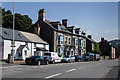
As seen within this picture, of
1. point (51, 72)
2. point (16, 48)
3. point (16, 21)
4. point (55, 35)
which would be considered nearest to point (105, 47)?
point (55, 35)

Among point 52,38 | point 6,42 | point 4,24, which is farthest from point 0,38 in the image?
point 4,24

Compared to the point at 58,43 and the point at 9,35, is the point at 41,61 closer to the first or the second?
the point at 9,35

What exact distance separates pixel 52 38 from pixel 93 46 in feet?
112

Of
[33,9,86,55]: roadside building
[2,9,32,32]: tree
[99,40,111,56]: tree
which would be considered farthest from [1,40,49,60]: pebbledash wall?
[99,40,111,56]: tree

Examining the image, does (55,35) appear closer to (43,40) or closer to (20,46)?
(43,40)

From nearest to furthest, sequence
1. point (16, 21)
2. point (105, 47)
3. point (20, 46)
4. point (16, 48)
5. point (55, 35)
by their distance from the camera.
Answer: point (16, 48)
point (20, 46)
point (55, 35)
point (16, 21)
point (105, 47)

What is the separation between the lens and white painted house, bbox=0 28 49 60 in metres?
37.1

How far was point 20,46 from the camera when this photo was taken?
1641 inches

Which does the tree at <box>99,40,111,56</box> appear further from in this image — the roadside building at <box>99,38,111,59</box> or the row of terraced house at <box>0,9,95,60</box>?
the row of terraced house at <box>0,9,95,60</box>

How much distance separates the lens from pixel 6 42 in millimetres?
37781

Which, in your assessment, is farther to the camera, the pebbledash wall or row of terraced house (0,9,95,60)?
row of terraced house (0,9,95,60)

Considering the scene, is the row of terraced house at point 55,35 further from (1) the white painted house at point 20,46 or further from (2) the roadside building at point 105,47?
(2) the roadside building at point 105,47

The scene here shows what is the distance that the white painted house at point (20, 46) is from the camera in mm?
37094

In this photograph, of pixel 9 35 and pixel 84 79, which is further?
pixel 9 35
